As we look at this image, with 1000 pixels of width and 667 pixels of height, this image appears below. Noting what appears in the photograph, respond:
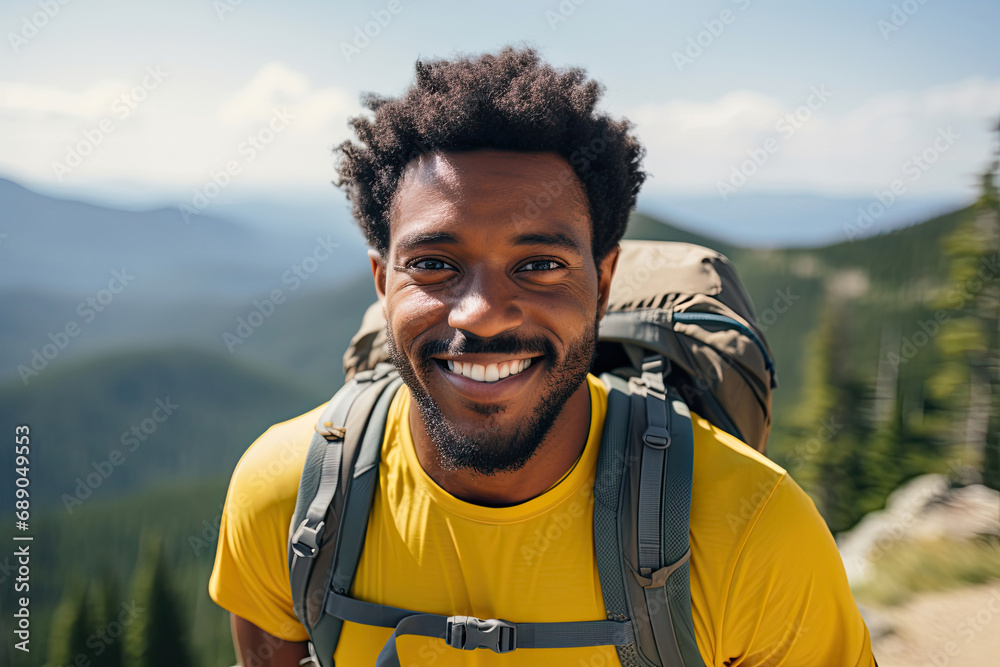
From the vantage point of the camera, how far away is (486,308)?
6.05ft

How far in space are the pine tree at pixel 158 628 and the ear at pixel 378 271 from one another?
17724 mm

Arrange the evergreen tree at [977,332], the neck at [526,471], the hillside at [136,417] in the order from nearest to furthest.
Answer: the neck at [526,471] < the evergreen tree at [977,332] < the hillside at [136,417]

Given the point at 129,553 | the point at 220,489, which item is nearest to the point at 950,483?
the point at 129,553

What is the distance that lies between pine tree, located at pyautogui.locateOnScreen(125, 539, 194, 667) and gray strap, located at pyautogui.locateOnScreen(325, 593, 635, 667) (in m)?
17.7

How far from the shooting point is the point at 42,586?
2606 centimetres

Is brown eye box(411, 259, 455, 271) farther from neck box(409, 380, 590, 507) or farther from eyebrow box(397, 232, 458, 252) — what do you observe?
neck box(409, 380, 590, 507)

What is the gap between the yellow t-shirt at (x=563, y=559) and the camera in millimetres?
1860

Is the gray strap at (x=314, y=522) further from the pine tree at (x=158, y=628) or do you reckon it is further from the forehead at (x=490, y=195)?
the pine tree at (x=158, y=628)

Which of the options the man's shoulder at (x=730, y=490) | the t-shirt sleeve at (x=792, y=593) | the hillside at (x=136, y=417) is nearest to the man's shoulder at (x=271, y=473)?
the man's shoulder at (x=730, y=490)

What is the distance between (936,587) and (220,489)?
40088mm

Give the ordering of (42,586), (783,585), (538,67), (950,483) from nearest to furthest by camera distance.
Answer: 1. (783,585)
2. (538,67)
3. (950,483)
4. (42,586)

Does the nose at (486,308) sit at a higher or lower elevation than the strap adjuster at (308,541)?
higher

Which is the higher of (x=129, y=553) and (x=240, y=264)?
(x=240, y=264)

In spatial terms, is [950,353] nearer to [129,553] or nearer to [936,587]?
[936,587]
